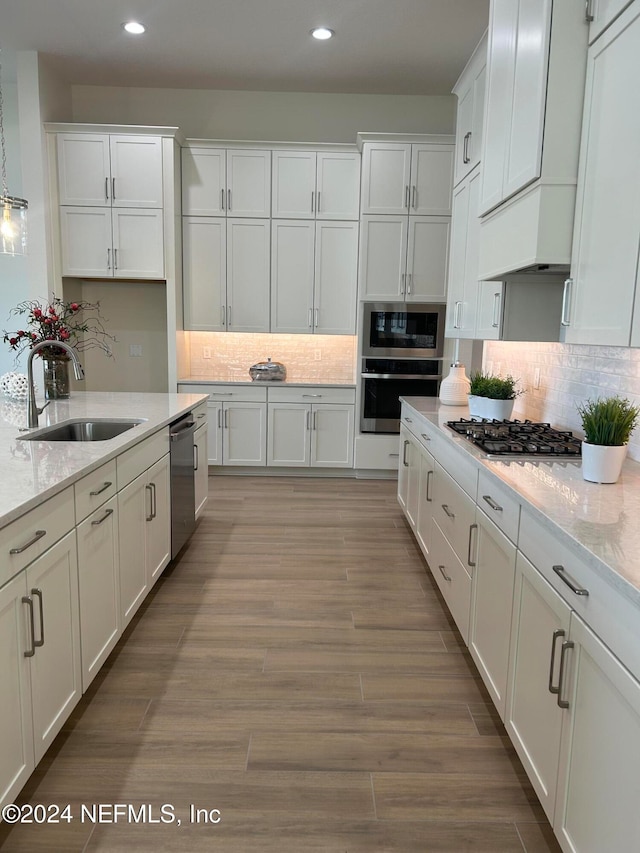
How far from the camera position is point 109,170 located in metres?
5.10

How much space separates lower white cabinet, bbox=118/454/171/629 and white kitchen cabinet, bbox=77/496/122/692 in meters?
0.08

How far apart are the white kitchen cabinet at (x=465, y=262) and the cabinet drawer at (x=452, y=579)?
4.32ft

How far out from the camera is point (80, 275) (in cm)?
524

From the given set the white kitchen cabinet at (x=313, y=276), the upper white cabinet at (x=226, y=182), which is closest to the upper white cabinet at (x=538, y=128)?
the white kitchen cabinet at (x=313, y=276)

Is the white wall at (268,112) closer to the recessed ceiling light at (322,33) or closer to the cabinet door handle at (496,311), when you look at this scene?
the recessed ceiling light at (322,33)

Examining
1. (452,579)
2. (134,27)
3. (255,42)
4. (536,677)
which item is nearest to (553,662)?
(536,677)

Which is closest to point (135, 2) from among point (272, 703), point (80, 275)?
point (80, 275)

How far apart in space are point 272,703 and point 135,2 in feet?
14.3

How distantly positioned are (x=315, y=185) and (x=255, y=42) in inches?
46.4

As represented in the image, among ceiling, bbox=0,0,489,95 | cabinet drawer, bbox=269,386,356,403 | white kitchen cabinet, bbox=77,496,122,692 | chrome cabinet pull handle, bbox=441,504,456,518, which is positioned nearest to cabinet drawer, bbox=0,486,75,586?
white kitchen cabinet, bbox=77,496,122,692

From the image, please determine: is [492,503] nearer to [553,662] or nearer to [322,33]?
[553,662]

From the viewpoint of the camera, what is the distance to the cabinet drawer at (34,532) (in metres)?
1.49

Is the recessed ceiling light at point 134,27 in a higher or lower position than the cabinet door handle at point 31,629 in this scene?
higher

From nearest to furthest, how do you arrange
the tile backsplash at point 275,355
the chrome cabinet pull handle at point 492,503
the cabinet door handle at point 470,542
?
the chrome cabinet pull handle at point 492,503 → the cabinet door handle at point 470,542 → the tile backsplash at point 275,355
